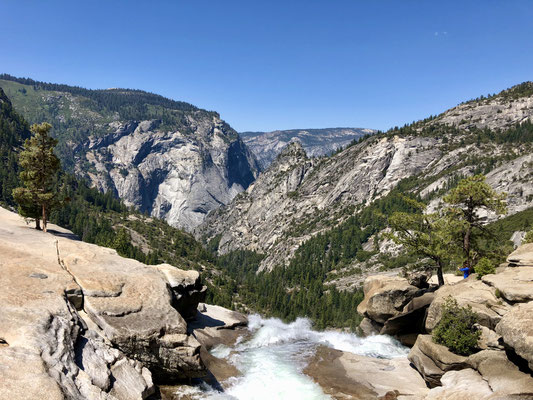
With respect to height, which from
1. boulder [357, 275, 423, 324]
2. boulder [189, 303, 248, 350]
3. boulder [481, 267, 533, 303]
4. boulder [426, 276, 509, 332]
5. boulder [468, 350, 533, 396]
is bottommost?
boulder [189, 303, 248, 350]

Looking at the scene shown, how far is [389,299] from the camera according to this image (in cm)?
5397

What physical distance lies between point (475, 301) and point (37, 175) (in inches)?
2338

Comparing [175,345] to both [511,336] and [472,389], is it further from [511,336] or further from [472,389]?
[511,336]

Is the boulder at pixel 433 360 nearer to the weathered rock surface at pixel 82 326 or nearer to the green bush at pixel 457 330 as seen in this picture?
the green bush at pixel 457 330

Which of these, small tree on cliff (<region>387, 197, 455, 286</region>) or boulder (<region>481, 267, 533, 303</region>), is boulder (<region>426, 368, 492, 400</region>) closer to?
boulder (<region>481, 267, 533, 303</region>)

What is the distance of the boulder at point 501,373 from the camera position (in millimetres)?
23638

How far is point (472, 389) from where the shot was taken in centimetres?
2627

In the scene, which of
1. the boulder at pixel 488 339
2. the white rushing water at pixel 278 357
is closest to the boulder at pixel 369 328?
the white rushing water at pixel 278 357

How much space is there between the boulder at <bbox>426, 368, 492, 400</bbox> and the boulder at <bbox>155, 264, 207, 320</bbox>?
1151 inches

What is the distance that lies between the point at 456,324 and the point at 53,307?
3517 centimetres

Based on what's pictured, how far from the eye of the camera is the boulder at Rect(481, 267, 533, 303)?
31538 mm

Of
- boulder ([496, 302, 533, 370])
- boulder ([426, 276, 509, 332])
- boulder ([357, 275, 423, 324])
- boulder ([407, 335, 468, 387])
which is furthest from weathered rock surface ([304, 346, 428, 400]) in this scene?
boulder ([357, 275, 423, 324])

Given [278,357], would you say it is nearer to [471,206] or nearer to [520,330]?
[520,330]

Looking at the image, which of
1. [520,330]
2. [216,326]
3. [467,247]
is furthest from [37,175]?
[467,247]
